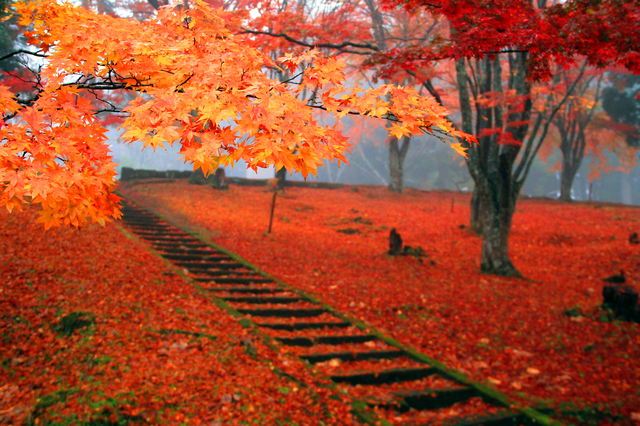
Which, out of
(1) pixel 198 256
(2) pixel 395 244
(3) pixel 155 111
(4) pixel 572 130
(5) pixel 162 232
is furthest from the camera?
(4) pixel 572 130

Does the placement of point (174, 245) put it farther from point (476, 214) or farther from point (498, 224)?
point (476, 214)

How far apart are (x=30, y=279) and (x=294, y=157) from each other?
497 cm

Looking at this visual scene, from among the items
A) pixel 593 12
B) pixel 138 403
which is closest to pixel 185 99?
pixel 138 403

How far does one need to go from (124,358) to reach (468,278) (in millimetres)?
7424

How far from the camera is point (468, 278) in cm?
903

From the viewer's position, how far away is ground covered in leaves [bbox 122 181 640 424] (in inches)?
216

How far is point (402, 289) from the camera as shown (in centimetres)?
826

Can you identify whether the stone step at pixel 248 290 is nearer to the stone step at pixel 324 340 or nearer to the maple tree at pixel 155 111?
the stone step at pixel 324 340

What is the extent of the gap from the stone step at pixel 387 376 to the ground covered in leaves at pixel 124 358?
1.55 feet

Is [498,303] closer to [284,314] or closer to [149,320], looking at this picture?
[284,314]

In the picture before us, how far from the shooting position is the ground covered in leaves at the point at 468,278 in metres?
5.49

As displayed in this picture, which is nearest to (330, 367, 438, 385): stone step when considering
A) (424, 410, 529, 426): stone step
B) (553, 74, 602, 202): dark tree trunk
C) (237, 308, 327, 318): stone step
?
(424, 410, 529, 426): stone step

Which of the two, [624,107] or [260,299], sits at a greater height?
[624,107]

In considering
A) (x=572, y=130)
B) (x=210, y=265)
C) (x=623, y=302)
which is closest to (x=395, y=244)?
(x=210, y=265)
